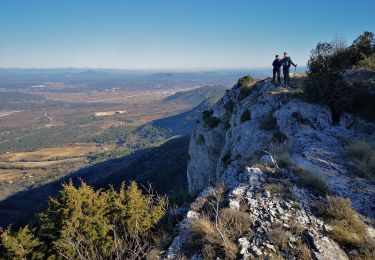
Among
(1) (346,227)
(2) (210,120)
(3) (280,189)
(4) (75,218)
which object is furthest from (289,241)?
(2) (210,120)

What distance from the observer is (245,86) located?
30.6 m

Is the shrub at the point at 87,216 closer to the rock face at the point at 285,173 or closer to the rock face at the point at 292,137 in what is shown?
the rock face at the point at 292,137

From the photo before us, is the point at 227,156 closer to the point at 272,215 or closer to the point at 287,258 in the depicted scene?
the point at 272,215

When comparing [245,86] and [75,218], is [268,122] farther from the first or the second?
[75,218]

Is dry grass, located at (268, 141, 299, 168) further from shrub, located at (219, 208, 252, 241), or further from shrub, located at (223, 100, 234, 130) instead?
shrub, located at (223, 100, 234, 130)

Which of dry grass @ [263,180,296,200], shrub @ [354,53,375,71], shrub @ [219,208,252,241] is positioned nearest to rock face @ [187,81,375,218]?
dry grass @ [263,180,296,200]

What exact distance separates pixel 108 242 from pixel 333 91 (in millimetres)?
14761

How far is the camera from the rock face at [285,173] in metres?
7.97

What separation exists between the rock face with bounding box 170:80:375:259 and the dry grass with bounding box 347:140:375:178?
1.10 feet

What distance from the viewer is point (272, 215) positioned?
29.0 feet

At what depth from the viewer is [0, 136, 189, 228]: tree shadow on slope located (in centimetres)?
7147

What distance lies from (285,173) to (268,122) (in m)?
10.5

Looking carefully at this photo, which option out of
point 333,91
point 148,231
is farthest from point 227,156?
point 148,231

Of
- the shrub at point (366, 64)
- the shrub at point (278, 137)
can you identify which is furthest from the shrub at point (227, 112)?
the shrub at point (278, 137)
